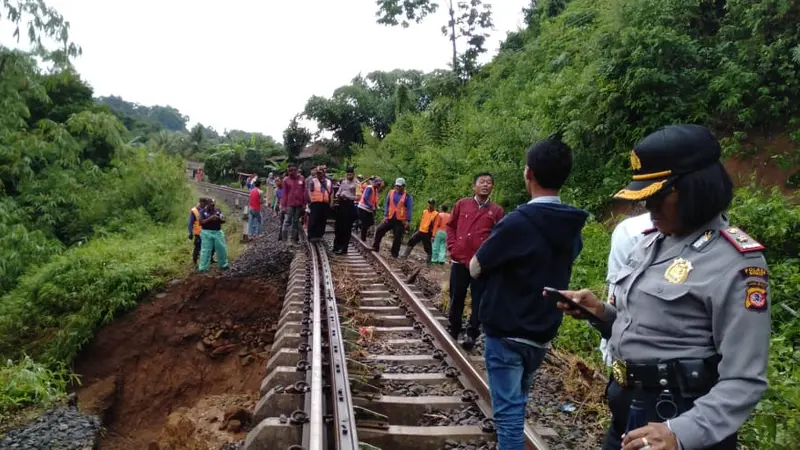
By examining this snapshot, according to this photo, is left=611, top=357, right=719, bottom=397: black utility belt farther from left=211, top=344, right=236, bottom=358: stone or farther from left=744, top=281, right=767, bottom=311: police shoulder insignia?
left=211, top=344, right=236, bottom=358: stone

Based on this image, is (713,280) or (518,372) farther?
(518,372)

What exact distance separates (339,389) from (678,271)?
2.99 meters

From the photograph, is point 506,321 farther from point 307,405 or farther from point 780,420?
point 780,420

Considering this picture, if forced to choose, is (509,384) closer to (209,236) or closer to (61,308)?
(209,236)

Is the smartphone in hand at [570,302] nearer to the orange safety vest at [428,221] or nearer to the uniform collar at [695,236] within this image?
the uniform collar at [695,236]

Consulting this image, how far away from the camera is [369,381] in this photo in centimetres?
485

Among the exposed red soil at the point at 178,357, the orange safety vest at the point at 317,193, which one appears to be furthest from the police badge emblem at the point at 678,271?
the orange safety vest at the point at 317,193

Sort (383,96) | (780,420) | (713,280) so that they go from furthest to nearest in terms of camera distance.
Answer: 1. (383,96)
2. (780,420)
3. (713,280)

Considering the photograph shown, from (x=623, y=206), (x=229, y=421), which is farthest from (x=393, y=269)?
(x=229, y=421)

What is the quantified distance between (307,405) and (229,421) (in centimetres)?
194

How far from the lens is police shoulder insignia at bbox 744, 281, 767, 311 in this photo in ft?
4.99

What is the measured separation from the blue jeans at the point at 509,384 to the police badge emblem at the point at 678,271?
1.31 meters

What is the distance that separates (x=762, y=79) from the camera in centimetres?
882

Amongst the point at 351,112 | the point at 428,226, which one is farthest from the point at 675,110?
the point at 351,112
